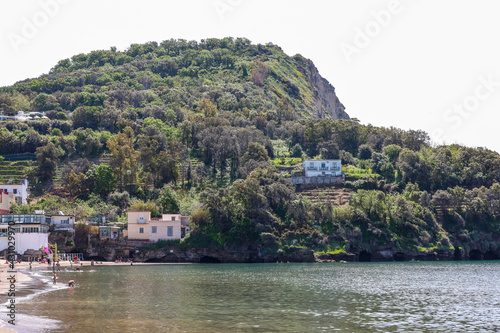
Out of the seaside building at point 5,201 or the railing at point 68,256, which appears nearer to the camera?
the railing at point 68,256

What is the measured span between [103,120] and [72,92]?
156 feet

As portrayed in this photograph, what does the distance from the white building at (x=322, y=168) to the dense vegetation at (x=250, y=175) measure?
3.39 meters

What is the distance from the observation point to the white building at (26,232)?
9300 cm

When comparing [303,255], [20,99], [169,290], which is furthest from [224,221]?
[20,99]

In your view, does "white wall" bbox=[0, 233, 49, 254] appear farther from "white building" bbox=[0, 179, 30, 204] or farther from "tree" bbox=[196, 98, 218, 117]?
"tree" bbox=[196, 98, 218, 117]

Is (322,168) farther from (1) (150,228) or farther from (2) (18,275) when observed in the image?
(2) (18,275)

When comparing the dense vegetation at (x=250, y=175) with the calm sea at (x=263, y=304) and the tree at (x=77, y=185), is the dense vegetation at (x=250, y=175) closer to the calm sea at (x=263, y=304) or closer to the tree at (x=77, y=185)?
the tree at (x=77, y=185)

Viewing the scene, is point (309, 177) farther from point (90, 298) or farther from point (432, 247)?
point (90, 298)

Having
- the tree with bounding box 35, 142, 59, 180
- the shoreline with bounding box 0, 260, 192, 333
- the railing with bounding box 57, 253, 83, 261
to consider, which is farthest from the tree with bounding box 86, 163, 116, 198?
the shoreline with bounding box 0, 260, 192, 333

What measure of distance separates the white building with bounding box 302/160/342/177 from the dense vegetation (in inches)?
133

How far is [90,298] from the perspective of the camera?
48531 mm

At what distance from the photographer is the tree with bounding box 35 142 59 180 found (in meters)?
126

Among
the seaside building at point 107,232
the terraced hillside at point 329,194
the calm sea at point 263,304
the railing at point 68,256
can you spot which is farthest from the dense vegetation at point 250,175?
the calm sea at point 263,304

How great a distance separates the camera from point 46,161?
126m
